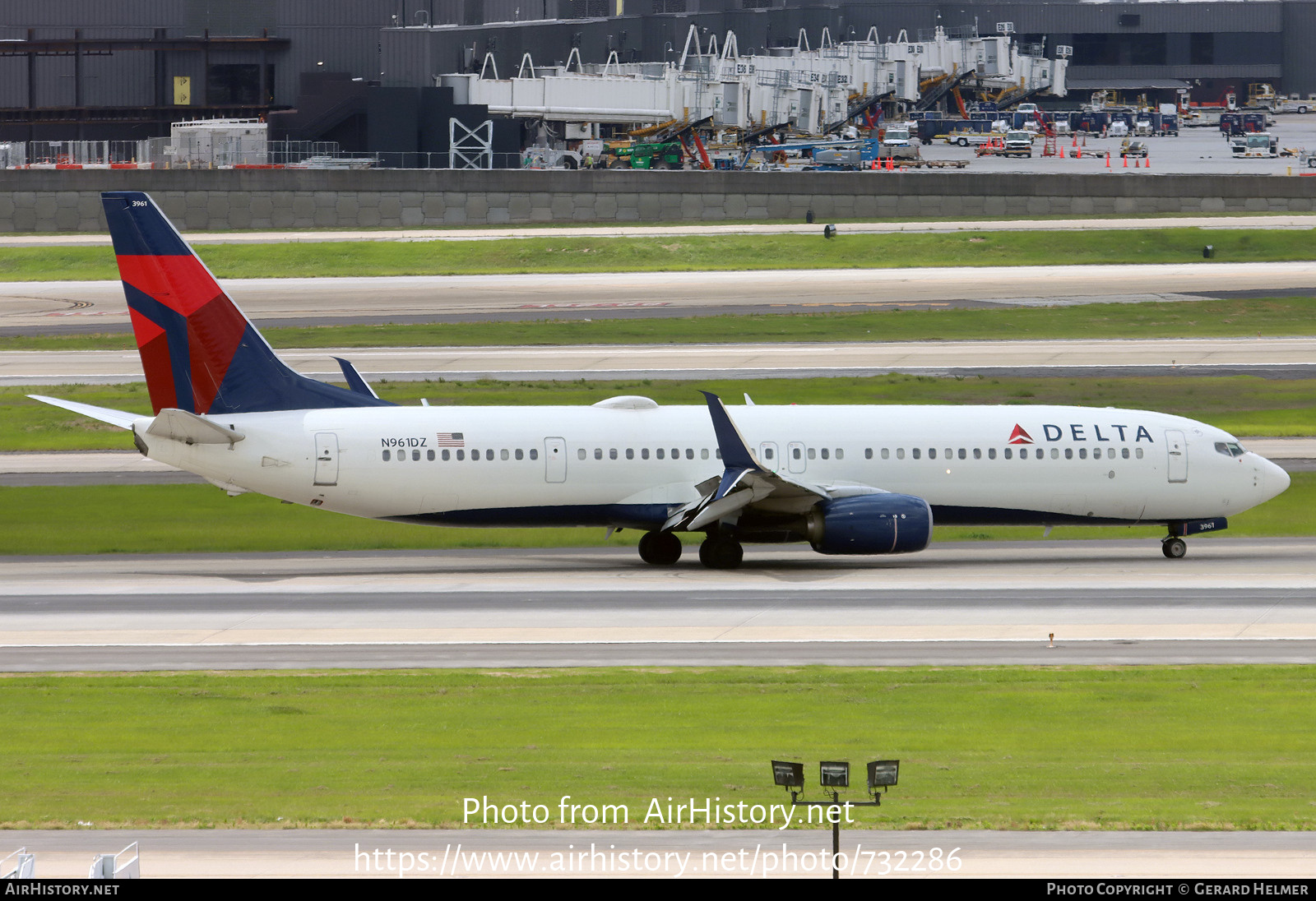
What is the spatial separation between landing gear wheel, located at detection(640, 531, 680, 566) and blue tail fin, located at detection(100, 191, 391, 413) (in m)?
8.93

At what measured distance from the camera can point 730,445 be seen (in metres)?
39.4

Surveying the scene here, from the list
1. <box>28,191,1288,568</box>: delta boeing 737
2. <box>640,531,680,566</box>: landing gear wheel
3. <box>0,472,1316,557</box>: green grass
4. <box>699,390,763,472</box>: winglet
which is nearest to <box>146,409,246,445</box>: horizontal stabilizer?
<box>28,191,1288,568</box>: delta boeing 737

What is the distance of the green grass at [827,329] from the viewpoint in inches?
2980

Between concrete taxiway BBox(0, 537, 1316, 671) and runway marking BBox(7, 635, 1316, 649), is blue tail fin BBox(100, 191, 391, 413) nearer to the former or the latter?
concrete taxiway BBox(0, 537, 1316, 671)

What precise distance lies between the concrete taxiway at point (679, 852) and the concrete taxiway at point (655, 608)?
1087cm

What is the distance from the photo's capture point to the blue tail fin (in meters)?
39.2

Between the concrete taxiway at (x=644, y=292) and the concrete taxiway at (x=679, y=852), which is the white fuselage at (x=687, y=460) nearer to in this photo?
the concrete taxiway at (x=679, y=852)

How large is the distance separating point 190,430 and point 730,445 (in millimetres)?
12251

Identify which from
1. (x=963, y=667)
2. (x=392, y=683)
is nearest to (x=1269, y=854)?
(x=963, y=667)

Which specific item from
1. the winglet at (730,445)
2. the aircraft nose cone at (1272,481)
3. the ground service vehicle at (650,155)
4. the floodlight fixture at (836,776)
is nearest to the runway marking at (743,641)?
the winglet at (730,445)

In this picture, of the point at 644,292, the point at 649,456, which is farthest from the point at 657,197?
the point at 649,456

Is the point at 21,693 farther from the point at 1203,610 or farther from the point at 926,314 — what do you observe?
the point at 926,314
